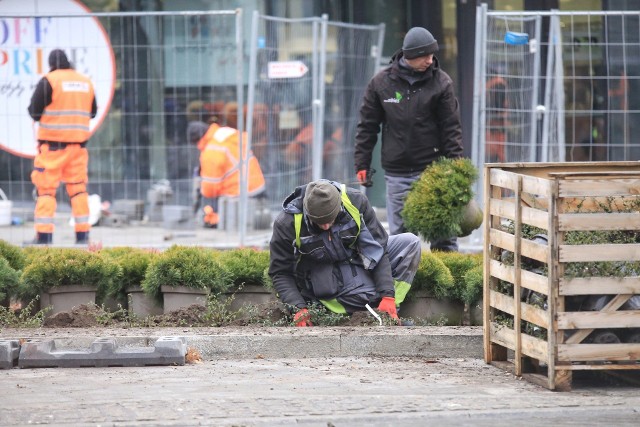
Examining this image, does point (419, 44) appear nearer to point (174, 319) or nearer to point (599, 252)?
point (174, 319)

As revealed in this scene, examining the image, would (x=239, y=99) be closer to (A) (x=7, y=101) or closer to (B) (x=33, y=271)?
(A) (x=7, y=101)

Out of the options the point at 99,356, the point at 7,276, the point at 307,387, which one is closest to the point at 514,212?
the point at 307,387

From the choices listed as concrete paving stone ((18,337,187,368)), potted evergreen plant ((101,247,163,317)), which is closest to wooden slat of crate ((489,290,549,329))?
concrete paving stone ((18,337,187,368))

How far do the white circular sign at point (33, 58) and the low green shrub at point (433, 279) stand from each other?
5.34 m

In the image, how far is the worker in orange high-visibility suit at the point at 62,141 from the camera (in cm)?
1351

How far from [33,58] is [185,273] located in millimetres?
5071

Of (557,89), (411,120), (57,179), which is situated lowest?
(57,179)

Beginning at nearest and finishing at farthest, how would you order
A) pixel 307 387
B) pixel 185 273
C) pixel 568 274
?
pixel 568 274, pixel 307 387, pixel 185 273

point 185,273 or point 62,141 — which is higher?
point 62,141

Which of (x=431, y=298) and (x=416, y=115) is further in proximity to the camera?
(x=416, y=115)

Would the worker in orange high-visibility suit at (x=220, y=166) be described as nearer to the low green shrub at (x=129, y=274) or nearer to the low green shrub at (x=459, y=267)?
the low green shrub at (x=129, y=274)

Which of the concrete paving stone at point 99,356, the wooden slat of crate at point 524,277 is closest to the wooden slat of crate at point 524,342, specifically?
the wooden slat of crate at point 524,277

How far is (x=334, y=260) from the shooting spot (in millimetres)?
8883

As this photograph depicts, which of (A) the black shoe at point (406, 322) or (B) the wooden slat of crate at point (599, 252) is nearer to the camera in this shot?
(B) the wooden slat of crate at point (599, 252)
